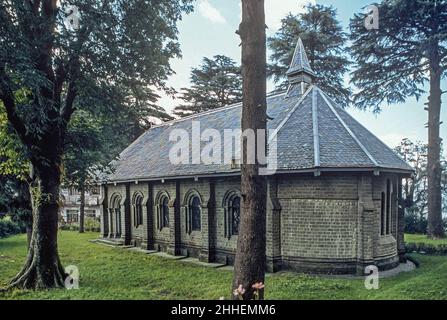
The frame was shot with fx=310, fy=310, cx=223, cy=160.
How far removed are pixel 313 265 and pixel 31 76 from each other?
35.3ft

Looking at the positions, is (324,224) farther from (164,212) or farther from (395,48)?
(395,48)

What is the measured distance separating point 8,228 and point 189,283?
21867 mm

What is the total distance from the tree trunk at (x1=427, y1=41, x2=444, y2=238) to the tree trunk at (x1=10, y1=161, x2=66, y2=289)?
2070 cm

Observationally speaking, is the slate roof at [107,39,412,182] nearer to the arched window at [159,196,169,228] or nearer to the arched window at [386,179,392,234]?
the arched window at [386,179,392,234]

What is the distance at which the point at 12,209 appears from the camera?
→ 18.2m

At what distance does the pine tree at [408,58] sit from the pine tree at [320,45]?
647 centimetres

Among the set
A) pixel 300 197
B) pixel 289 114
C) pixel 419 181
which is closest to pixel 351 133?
pixel 289 114

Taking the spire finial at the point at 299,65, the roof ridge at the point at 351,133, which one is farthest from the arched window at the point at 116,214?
the roof ridge at the point at 351,133

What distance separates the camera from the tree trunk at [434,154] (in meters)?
19.3

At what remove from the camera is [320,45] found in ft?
92.7

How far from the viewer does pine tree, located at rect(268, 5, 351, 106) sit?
92.8 feet

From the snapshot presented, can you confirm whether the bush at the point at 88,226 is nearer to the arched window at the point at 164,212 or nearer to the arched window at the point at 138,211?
the arched window at the point at 138,211

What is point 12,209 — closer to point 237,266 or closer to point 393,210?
point 237,266
